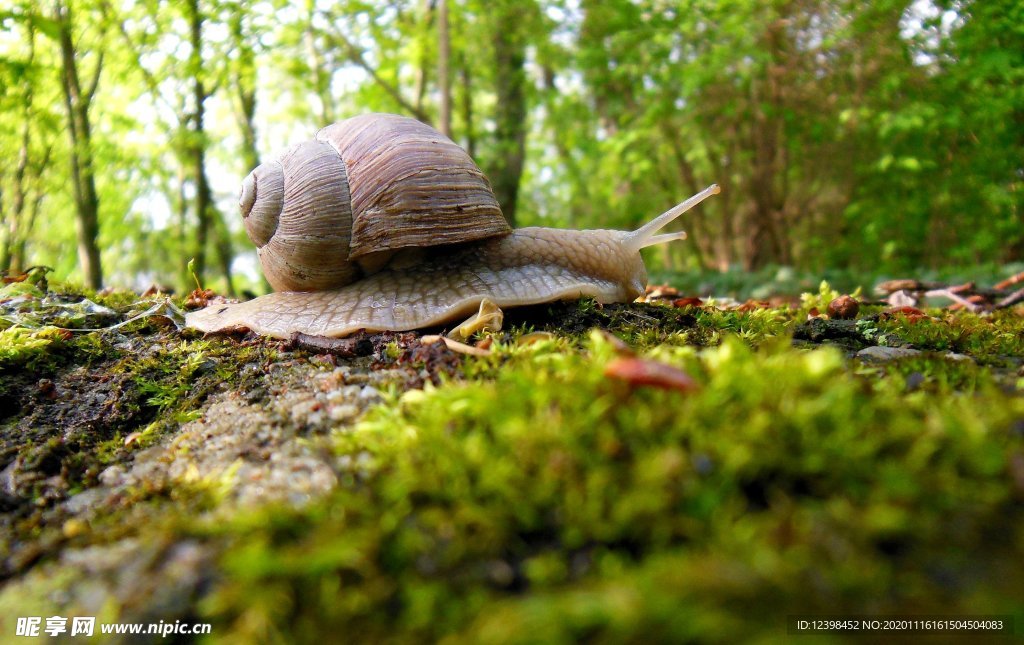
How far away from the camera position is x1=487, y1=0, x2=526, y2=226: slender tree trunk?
12.3 metres

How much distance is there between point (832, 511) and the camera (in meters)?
1.11

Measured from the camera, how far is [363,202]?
10.4ft

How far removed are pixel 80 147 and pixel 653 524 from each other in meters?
9.17

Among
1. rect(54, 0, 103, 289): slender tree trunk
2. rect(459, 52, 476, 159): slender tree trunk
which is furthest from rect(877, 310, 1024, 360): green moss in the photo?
rect(459, 52, 476, 159): slender tree trunk

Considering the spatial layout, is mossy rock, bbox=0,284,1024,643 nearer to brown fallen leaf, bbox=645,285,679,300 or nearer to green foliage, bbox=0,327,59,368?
green foliage, bbox=0,327,59,368

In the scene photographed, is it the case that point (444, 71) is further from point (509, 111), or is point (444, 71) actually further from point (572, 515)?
point (572, 515)

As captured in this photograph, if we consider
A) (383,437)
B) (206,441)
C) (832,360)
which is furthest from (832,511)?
(206,441)

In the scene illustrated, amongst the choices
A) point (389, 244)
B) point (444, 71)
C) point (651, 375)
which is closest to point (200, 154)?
point (444, 71)

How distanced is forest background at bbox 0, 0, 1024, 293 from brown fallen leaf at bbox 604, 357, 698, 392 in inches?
293

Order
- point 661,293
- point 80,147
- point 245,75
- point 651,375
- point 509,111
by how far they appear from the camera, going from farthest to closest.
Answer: point 509,111 → point 245,75 → point 80,147 → point 661,293 → point 651,375

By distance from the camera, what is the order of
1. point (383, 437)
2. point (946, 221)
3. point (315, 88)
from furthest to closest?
point (946, 221), point (315, 88), point (383, 437)

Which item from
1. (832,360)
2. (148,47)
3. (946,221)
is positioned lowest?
(832,360)

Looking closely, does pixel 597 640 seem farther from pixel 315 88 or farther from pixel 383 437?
pixel 315 88

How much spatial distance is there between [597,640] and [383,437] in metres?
0.86
